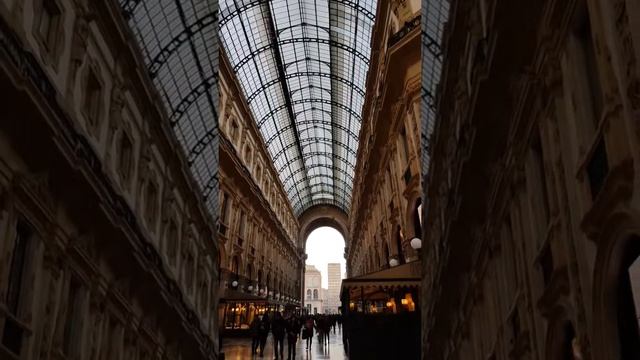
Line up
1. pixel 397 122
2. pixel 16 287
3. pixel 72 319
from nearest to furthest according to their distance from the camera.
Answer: pixel 16 287
pixel 72 319
pixel 397 122

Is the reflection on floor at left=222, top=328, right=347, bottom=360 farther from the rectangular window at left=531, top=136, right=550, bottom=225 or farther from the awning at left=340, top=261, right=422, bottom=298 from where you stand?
the rectangular window at left=531, top=136, right=550, bottom=225

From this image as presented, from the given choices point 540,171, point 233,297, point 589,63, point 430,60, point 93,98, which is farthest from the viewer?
point 233,297

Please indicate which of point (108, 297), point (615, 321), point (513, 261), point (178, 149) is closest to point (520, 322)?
point (513, 261)

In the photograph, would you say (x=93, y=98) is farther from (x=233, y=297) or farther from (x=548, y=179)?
(x=233, y=297)

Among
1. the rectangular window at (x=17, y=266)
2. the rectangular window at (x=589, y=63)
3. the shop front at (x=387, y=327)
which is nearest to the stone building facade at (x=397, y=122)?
the shop front at (x=387, y=327)

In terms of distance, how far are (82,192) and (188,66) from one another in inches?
692

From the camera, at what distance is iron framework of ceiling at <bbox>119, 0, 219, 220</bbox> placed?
88.6 ft

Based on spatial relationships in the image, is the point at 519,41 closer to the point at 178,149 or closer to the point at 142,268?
the point at 142,268

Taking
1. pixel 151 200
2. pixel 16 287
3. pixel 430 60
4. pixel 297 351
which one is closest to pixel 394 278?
pixel 297 351

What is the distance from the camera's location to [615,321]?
827cm

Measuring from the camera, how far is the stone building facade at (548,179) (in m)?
7.64

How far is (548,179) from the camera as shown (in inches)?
431

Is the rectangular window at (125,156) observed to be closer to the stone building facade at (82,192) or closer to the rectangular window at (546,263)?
the stone building facade at (82,192)

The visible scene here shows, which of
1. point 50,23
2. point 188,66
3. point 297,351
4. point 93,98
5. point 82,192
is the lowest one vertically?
point 297,351
